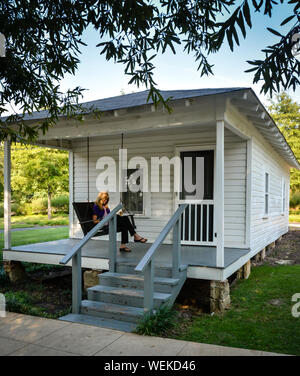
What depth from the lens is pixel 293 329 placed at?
404 centimetres

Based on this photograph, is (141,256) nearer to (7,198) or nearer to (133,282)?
(133,282)

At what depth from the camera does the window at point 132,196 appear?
7719mm

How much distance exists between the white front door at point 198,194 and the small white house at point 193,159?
2 cm

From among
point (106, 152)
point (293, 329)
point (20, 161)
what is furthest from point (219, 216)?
point (20, 161)

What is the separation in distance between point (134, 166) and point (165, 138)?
0.96 m

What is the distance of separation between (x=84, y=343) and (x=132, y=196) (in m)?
4.58

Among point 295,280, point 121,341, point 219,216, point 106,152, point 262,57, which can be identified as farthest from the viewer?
point 106,152

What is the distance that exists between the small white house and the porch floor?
0.02 meters

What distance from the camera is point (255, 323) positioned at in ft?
14.0

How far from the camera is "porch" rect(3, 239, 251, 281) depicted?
491cm

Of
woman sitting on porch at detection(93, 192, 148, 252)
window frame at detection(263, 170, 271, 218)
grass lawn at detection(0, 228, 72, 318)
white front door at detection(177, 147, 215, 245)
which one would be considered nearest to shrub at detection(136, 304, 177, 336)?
grass lawn at detection(0, 228, 72, 318)

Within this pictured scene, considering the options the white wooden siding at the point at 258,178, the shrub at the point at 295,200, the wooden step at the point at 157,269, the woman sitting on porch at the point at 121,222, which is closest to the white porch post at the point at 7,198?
the woman sitting on porch at the point at 121,222

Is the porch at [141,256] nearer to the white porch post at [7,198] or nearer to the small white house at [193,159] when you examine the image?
the small white house at [193,159]

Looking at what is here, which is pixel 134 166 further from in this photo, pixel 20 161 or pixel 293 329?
pixel 20 161
